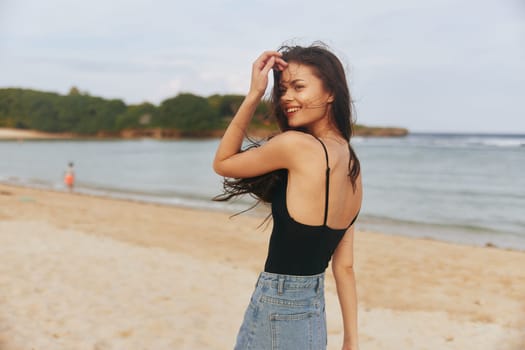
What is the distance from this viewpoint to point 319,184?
1.54m

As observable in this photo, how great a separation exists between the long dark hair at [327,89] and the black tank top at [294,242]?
64 mm

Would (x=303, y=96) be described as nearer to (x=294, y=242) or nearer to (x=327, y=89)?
(x=327, y=89)

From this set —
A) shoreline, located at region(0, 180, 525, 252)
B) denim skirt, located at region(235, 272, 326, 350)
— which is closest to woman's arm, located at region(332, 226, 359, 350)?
denim skirt, located at region(235, 272, 326, 350)

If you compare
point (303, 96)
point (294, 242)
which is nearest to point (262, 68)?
point (303, 96)

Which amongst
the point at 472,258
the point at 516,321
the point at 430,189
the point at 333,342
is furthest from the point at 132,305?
the point at 430,189

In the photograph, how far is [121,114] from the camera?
53.0 m

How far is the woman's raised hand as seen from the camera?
5.32ft

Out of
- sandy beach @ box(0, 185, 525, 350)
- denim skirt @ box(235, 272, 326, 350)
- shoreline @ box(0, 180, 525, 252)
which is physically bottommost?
shoreline @ box(0, 180, 525, 252)

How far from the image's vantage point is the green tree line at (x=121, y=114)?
8377mm

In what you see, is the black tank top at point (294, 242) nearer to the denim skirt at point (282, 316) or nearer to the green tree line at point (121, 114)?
the denim skirt at point (282, 316)

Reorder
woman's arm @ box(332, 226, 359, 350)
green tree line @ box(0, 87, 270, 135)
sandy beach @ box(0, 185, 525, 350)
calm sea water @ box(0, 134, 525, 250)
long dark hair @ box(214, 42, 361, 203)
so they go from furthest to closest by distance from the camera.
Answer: calm sea water @ box(0, 134, 525, 250) → green tree line @ box(0, 87, 270, 135) → sandy beach @ box(0, 185, 525, 350) → woman's arm @ box(332, 226, 359, 350) → long dark hair @ box(214, 42, 361, 203)

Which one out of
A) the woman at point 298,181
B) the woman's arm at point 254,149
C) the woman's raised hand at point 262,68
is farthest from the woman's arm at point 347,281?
the woman's raised hand at point 262,68

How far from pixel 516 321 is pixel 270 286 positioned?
17.5 feet

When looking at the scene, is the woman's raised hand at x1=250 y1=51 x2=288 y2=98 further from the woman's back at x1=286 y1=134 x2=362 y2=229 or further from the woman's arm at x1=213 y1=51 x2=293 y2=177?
the woman's back at x1=286 y1=134 x2=362 y2=229
